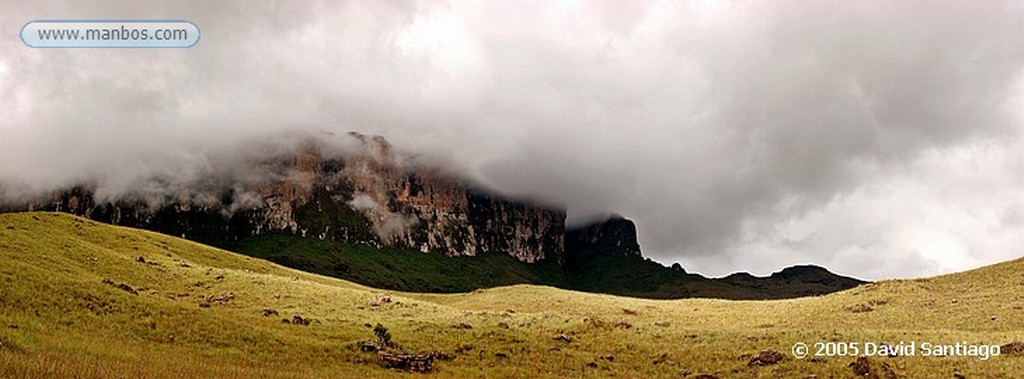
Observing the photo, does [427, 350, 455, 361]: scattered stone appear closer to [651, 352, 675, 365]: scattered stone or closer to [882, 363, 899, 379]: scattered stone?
[651, 352, 675, 365]: scattered stone

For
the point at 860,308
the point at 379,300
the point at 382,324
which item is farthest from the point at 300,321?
the point at 860,308

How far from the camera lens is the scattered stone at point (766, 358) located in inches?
1655

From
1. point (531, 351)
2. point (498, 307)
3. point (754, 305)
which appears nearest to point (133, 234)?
point (498, 307)

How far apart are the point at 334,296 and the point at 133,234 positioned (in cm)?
5898

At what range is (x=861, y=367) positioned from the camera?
38.1 m

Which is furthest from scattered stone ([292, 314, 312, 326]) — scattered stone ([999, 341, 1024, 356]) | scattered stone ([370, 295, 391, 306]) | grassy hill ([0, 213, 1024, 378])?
scattered stone ([999, 341, 1024, 356])

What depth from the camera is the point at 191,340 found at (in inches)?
1591

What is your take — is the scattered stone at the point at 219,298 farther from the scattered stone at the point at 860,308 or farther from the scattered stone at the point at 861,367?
the scattered stone at the point at 860,308

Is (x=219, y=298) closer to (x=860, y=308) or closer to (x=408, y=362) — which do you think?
(x=408, y=362)

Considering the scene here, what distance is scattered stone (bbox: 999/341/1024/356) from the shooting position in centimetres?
3947

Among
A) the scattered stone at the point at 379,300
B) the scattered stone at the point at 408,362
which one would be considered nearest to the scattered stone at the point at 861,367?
the scattered stone at the point at 408,362

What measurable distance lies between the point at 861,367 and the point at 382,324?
3997 centimetres

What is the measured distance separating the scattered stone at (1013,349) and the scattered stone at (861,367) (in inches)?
368

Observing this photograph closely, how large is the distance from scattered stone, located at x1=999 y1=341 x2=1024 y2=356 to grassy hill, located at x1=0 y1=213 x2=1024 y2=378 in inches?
31.6
